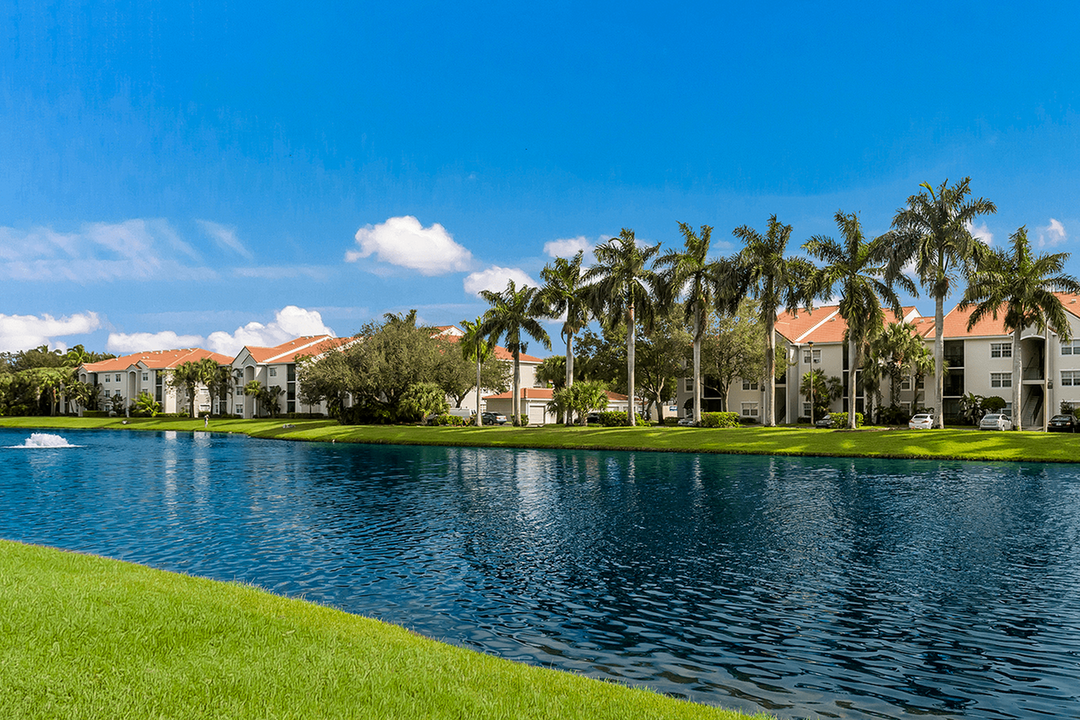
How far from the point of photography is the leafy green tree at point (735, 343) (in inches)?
3150

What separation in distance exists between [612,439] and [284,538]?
41185 millimetres

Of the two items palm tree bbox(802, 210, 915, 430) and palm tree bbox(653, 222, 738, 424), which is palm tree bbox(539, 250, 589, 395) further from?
palm tree bbox(802, 210, 915, 430)

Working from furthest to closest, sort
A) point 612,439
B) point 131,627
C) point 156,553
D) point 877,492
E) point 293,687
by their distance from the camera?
point 612,439
point 877,492
point 156,553
point 131,627
point 293,687

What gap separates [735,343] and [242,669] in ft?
249

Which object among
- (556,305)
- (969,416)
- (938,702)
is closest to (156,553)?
(938,702)

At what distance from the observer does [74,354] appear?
154250mm

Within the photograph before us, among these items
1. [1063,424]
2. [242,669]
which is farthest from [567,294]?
[242,669]

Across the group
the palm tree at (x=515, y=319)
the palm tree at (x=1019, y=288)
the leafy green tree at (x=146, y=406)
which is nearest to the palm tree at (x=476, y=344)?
the palm tree at (x=515, y=319)

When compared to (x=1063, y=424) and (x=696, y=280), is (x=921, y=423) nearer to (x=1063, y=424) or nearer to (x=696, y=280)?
(x=1063, y=424)

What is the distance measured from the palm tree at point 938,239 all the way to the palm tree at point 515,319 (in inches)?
1237

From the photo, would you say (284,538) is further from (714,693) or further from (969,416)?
(969,416)

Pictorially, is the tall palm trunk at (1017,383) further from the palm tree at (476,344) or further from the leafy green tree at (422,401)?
the leafy green tree at (422,401)

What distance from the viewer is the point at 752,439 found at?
5581 centimetres

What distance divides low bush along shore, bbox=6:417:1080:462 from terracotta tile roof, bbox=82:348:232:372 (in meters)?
61.9
